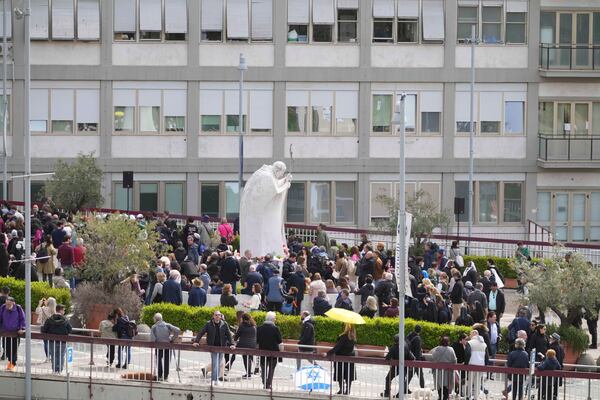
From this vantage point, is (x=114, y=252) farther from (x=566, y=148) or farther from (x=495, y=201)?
(x=566, y=148)

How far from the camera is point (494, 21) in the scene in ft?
219

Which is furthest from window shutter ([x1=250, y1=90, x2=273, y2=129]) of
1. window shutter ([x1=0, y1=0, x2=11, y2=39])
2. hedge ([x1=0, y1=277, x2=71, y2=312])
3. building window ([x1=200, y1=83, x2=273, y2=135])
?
hedge ([x1=0, y1=277, x2=71, y2=312])

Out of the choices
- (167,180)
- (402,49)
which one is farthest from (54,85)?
(402,49)

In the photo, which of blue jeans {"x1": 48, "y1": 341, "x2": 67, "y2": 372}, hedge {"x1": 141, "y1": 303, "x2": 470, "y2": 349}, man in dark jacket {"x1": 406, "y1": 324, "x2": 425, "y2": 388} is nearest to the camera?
man in dark jacket {"x1": 406, "y1": 324, "x2": 425, "y2": 388}

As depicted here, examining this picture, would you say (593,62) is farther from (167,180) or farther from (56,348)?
(56,348)

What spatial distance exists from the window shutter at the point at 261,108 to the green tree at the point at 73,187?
7.99 metres

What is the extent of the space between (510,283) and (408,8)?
1682 cm

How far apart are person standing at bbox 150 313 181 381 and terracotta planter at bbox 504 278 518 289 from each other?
713 inches

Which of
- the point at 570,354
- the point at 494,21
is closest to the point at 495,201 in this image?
the point at 494,21

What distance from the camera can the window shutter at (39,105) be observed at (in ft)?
213

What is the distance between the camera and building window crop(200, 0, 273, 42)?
65438 millimetres

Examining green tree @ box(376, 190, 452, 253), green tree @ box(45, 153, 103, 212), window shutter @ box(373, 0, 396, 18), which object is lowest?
green tree @ box(376, 190, 452, 253)

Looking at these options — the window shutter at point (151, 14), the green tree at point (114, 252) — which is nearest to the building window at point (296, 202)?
the window shutter at point (151, 14)

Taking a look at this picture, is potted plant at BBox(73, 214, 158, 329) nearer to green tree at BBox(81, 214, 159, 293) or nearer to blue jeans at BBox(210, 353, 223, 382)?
green tree at BBox(81, 214, 159, 293)
